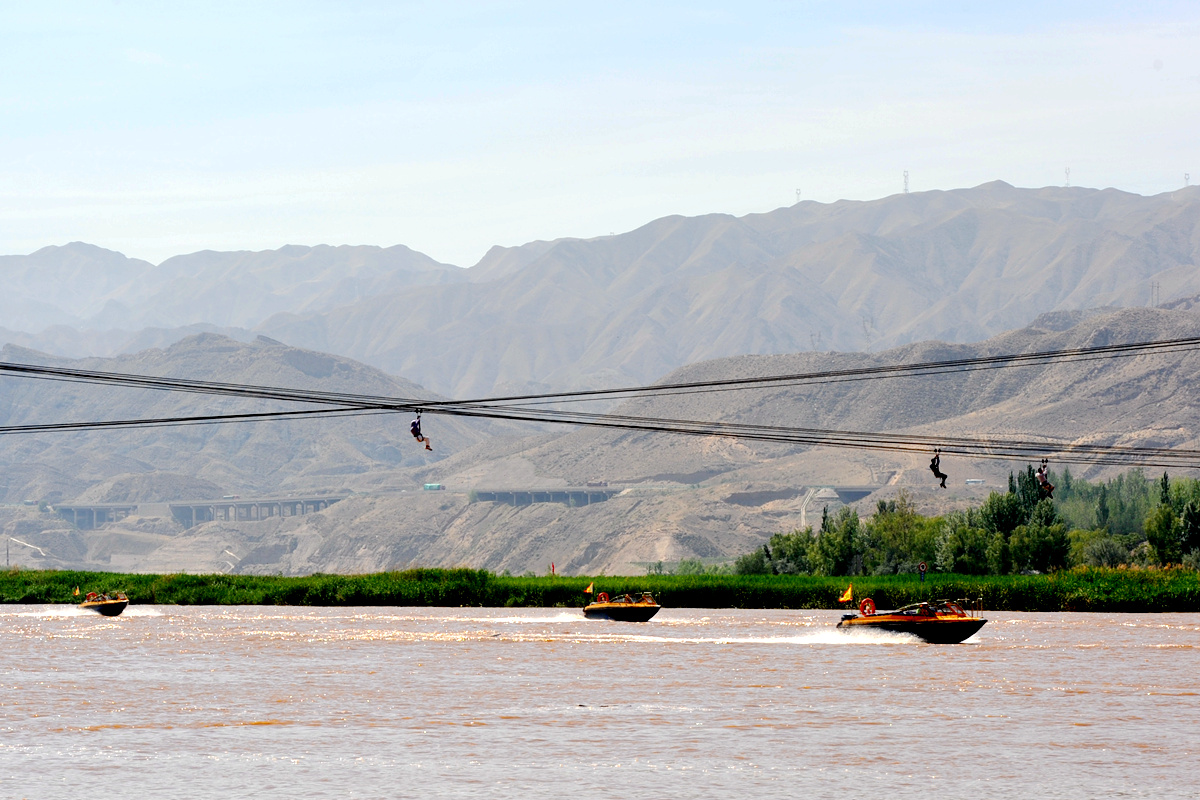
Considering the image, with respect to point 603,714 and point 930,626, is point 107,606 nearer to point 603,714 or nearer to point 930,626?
point 930,626

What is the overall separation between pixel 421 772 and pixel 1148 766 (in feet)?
51.4

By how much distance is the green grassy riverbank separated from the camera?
84.2m

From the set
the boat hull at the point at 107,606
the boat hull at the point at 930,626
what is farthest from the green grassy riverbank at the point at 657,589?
the boat hull at the point at 930,626

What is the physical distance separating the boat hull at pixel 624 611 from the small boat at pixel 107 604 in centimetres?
2872

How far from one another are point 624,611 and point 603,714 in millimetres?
37671

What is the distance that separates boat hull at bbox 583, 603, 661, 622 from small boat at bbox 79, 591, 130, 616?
28718mm

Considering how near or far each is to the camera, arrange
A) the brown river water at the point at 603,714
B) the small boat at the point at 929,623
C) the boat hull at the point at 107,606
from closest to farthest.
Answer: the brown river water at the point at 603,714
the small boat at the point at 929,623
the boat hull at the point at 107,606

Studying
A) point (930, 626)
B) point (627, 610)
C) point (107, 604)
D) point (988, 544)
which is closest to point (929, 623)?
point (930, 626)

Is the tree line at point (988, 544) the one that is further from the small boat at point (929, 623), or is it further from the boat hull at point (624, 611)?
the small boat at point (929, 623)

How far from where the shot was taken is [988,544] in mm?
105062

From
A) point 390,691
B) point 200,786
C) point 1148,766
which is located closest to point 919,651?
point 390,691

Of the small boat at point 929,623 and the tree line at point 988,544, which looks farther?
the tree line at point 988,544

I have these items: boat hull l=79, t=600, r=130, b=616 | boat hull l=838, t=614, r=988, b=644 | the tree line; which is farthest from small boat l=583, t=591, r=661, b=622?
the tree line

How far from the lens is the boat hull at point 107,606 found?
8556cm
